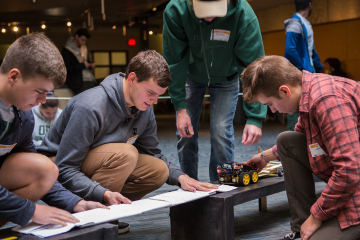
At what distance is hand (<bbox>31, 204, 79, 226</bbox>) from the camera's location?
46.7 inches

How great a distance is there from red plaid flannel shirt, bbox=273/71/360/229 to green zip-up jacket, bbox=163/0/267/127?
66cm

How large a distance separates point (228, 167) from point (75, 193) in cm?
72

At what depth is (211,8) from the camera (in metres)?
1.92

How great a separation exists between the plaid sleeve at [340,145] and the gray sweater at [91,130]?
2.51 ft

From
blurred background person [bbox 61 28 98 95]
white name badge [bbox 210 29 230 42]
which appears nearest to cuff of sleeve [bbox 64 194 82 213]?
white name badge [bbox 210 29 230 42]

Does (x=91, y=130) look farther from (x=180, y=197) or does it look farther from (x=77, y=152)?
(x=180, y=197)

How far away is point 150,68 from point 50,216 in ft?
2.56

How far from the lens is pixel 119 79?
71.1 inches

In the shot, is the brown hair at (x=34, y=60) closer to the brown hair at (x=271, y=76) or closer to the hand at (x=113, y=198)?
the hand at (x=113, y=198)

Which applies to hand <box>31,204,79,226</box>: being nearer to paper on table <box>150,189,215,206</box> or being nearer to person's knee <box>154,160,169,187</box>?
paper on table <box>150,189,215,206</box>

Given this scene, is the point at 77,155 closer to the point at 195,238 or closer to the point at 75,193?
the point at 75,193

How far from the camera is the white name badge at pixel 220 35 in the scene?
2.10 m

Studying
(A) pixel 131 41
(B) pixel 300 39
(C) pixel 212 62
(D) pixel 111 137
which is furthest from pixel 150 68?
(A) pixel 131 41

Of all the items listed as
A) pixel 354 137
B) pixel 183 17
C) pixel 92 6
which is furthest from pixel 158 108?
pixel 354 137
